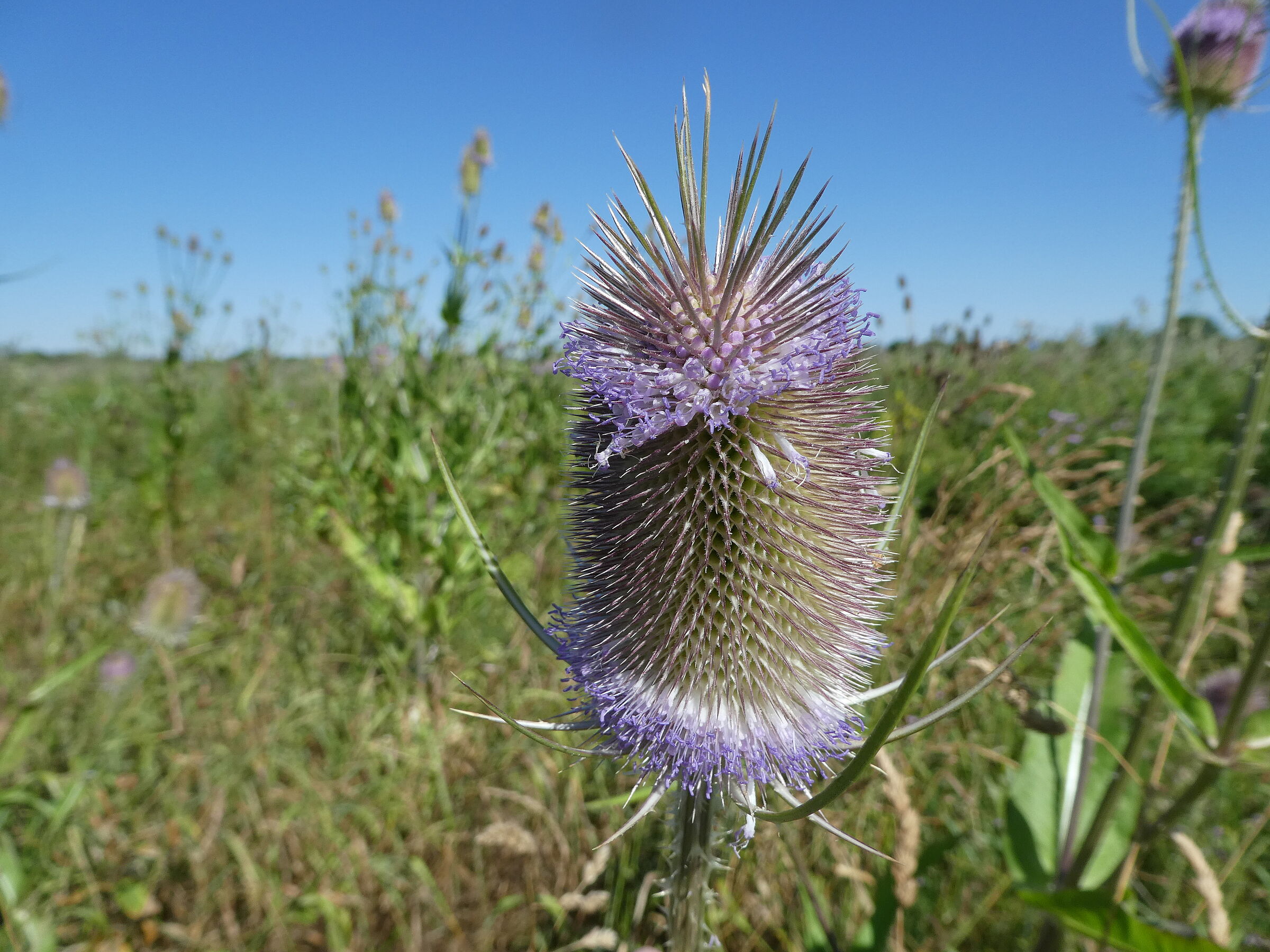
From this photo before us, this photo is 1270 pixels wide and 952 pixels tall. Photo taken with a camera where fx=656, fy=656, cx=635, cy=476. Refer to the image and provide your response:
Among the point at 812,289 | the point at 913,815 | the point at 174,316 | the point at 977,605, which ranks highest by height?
the point at 174,316

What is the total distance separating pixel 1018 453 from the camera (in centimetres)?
199

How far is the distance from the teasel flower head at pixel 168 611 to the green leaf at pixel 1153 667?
4.15m

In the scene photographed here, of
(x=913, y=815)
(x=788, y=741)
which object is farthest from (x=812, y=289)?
(x=913, y=815)

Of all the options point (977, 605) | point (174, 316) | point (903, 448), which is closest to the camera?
point (977, 605)

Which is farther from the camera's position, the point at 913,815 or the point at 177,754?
the point at 177,754

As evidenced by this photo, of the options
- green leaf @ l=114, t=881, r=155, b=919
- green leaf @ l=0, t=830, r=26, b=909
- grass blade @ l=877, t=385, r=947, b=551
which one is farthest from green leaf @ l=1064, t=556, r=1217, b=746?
green leaf @ l=0, t=830, r=26, b=909

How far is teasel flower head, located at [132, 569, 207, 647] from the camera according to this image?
3.56 m

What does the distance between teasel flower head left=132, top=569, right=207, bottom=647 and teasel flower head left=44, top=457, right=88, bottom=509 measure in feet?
3.38

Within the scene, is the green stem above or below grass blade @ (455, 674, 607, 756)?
above

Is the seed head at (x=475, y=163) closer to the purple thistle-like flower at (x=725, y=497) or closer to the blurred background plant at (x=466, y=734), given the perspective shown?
the blurred background plant at (x=466, y=734)

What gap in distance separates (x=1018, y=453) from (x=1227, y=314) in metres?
0.64

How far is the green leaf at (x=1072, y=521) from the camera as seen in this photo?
2.00 m

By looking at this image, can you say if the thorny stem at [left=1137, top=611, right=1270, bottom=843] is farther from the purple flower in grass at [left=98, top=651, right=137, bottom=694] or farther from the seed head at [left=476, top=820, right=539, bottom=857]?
the purple flower in grass at [left=98, top=651, right=137, bottom=694]

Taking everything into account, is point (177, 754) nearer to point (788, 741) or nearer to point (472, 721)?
point (472, 721)
